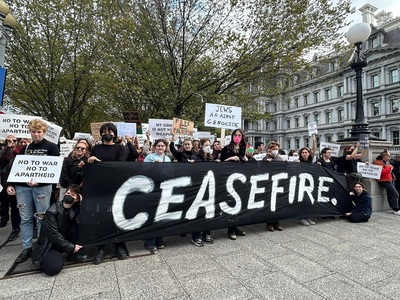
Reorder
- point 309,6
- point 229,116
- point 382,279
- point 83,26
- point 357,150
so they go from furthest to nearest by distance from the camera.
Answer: point 83,26 → point 309,6 → point 357,150 → point 229,116 → point 382,279

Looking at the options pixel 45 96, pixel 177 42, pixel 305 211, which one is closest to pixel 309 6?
pixel 177 42

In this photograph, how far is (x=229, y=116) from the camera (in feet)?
18.9

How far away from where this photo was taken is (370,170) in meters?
6.27

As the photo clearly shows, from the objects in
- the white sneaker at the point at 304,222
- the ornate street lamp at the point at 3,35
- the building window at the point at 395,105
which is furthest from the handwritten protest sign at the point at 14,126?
the building window at the point at 395,105

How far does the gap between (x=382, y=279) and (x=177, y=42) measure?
10.1m

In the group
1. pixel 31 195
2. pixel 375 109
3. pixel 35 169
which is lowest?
pixel 31 195

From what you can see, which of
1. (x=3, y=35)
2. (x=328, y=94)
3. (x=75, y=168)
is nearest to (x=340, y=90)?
(x=328, y=94)

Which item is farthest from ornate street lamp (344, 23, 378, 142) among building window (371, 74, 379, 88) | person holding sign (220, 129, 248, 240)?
building window (371, 74, 379, 88)

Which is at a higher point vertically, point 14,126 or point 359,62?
point 359,62

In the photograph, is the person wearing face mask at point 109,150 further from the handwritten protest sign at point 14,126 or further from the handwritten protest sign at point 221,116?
the handwritten protest sign at point 221,116

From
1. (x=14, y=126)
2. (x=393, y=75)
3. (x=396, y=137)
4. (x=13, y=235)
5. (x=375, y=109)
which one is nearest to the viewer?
(x=13, y=235)

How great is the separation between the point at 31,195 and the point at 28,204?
135 millimetres

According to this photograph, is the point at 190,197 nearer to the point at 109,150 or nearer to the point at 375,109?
the point at 109,150

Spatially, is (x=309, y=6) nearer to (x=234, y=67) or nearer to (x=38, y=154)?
(x=234, y=67)
